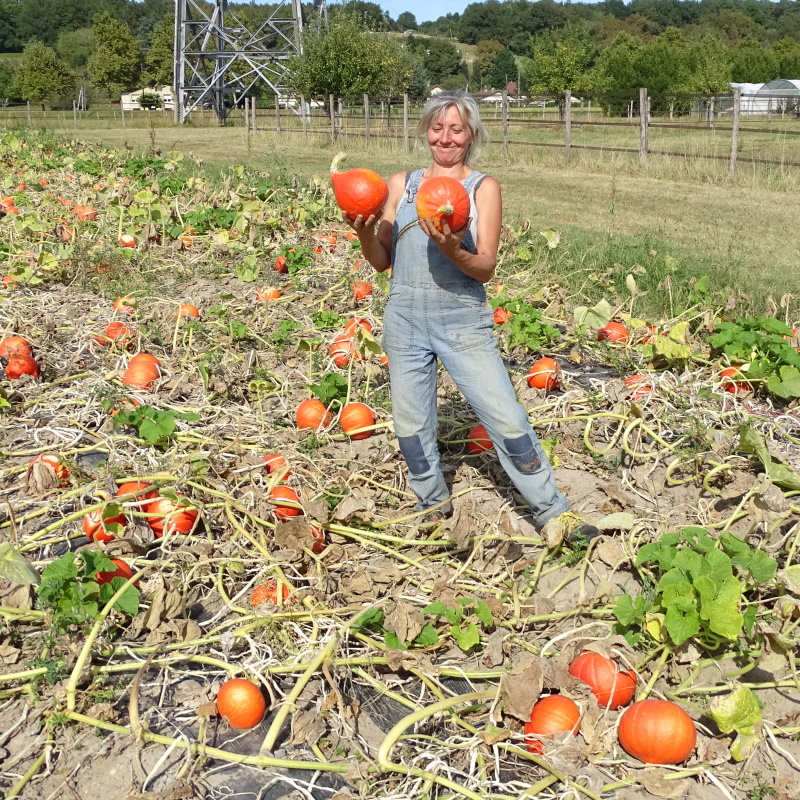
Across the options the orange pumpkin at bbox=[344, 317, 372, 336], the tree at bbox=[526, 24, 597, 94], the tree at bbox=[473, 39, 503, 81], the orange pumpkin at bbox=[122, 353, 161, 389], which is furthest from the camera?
the tree at bbox=[473, 39, 503, 81]

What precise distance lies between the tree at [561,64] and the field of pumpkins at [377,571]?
62912 mm

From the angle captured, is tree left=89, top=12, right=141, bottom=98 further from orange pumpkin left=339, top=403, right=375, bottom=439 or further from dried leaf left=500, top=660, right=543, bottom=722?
dried leaf left=500, top=660, right=543, bottom=722

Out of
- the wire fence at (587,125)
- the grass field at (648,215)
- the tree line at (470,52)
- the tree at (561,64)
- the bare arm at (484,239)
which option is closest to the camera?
the bare arm at (484,239)

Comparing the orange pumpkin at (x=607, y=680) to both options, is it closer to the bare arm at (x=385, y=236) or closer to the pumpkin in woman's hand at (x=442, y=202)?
the pumpkin in woman's hand at (x=442, y=202)

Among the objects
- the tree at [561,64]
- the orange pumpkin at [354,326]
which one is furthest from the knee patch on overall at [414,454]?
the tree at [561,64]

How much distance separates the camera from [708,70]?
59.3 meters

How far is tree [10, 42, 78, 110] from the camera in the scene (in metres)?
58.6

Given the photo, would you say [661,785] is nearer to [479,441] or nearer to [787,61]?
[479,441]

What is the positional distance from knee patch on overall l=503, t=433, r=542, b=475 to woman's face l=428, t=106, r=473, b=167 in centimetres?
101

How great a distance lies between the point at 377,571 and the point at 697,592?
1.16 meters

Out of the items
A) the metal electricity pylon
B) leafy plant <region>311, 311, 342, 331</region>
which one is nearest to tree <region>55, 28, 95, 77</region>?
the metal electricity pylon

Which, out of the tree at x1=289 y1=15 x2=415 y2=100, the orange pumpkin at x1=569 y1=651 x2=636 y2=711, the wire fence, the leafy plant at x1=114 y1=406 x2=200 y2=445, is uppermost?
the tree at x1=289 y1=15 x2=415 y2=100

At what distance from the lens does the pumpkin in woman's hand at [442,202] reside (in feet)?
8.95

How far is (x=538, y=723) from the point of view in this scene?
246 cm
